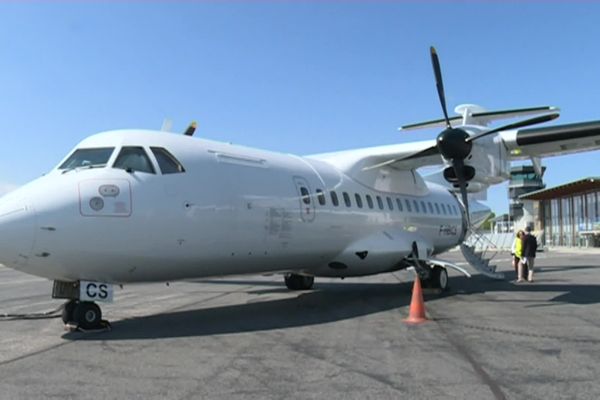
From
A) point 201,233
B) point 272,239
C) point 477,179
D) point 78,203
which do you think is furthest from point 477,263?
point 78,203

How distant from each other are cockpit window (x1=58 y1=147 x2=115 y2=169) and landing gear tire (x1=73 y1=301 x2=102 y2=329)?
2018 millimetres

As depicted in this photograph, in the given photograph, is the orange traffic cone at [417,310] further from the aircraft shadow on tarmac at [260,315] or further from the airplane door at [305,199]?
the airplane door at [305,199]

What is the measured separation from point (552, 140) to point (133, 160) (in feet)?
31.4

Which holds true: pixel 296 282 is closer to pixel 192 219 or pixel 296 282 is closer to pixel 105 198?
pixel 192 219

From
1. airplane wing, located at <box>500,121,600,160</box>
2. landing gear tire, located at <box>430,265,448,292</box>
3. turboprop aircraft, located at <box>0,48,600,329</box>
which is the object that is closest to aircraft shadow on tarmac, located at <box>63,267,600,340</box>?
landing gear tire, located at <box>430,265,448,292</box>

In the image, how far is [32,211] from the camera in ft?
24.0

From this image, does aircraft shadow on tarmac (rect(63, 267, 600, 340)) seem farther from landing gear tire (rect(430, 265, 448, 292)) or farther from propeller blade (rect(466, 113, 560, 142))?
propeller blade (rect(466, 113, 560, 142))

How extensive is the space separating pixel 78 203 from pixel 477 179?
9.45 m

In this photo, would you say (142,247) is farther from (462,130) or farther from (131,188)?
(462,130)

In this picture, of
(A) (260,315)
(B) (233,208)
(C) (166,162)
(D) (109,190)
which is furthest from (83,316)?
(A) (260,315)

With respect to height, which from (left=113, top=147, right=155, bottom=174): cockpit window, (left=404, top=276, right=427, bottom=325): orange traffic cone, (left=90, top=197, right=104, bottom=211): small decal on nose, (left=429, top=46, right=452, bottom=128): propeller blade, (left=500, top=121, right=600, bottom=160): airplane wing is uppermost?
(left=429, top=46, right=452, bottom=128): propeller blade

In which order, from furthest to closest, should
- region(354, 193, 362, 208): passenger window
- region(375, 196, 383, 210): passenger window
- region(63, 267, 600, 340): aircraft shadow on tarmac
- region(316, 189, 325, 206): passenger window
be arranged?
region(375, 196, 383, 210): passenger window, region(354, 193, 362, 208): passenger window, region(316, 189, 325, 206): passenger window, region(63, 267, 600, 340): aircraft shadow on tarmac

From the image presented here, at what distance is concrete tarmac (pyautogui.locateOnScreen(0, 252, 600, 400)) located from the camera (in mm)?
5191

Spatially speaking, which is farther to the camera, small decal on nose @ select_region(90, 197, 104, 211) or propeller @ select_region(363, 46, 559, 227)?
propeller @ select_region(363, 46, 559, 227)
